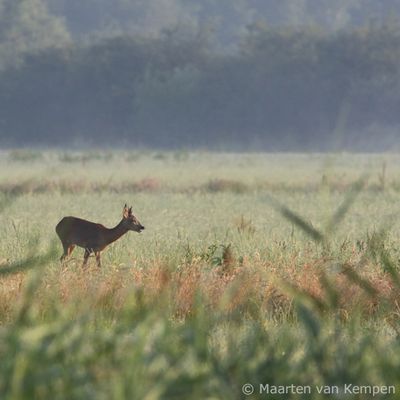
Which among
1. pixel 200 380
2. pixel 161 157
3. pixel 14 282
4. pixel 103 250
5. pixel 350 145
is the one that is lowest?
pixel 200 380

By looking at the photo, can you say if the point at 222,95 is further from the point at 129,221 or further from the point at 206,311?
the point at 206,311

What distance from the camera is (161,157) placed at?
172ft

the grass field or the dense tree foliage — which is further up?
the dense tree foliage

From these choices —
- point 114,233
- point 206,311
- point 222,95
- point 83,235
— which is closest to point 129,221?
point 114,233

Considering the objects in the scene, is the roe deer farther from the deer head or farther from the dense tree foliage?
the dense tree foliage

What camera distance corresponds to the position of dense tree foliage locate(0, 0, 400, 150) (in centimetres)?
7594

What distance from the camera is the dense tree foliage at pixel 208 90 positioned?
75.9 meters

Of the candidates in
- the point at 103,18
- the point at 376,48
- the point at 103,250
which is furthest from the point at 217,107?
the point at 103,250

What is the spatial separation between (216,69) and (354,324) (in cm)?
7519

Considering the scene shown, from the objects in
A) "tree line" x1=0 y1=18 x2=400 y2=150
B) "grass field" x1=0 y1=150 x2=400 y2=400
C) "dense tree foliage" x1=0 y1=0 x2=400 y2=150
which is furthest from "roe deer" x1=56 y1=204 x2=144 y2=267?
"tree line" x1=0 y1=18 x2=400 y2=150

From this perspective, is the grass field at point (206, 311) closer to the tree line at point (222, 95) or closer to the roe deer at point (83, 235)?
the roe deer at point (83, 235)

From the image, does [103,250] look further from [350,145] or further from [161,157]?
[350,145]

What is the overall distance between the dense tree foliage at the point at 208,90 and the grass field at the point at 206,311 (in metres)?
55.2

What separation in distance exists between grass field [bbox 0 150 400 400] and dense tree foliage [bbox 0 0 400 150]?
181 feet
